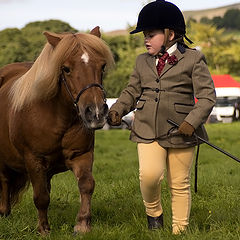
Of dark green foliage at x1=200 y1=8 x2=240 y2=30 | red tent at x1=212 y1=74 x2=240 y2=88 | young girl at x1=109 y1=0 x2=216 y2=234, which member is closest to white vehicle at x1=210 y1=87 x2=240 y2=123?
red tent at x1=212 y1=74 x2=240 y2=88

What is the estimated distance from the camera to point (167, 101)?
4.32 metres

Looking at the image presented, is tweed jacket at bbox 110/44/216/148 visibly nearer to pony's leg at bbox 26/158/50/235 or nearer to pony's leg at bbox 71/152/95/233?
pony's leg at bbox 71/152/95/233

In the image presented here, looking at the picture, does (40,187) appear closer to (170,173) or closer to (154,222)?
(154,222)

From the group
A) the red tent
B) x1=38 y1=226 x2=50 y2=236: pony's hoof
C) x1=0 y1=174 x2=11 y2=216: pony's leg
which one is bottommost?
the red tent

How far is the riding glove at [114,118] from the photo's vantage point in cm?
433

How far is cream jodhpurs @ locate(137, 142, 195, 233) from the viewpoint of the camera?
4.33 m

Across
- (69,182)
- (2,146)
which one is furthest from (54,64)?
(69,182)

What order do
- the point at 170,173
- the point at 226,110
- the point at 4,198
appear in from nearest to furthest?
the point at 170,173, the point at 4,198, the point at 226,110

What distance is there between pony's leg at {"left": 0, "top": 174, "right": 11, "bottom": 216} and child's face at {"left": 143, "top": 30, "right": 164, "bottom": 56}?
8.55 feet

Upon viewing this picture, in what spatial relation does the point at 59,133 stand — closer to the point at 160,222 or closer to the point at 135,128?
the point at 135,128

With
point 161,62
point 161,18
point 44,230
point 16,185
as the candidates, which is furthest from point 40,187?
point 161,18

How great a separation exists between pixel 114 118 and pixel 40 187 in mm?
1036

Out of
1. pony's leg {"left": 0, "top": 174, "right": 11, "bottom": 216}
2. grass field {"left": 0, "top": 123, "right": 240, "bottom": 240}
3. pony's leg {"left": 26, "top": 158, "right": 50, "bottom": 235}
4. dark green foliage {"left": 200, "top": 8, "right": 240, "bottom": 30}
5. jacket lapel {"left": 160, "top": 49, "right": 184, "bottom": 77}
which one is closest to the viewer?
jacket lapel {"left": 160, "top": 49, "right": 184, "bottom": 77}

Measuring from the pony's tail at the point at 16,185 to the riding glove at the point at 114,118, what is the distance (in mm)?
2069
